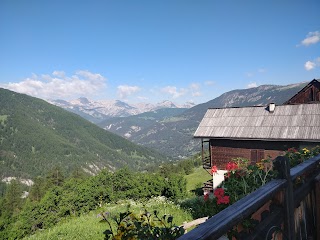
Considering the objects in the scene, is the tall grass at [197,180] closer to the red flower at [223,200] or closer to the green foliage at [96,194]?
the green foliage at [96,194]

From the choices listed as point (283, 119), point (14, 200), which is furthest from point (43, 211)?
point (14, 200)

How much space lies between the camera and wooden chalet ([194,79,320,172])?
19031mm

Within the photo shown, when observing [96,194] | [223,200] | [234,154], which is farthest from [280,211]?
[96,194]

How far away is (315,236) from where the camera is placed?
3.92m

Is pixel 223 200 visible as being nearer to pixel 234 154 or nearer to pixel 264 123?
pixel 264 123

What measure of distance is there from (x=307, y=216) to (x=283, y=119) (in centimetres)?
1834

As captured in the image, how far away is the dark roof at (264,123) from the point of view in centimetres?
1891

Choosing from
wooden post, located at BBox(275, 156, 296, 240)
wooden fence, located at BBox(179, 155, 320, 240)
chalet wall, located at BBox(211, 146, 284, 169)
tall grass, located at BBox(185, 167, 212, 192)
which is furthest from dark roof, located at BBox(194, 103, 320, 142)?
tall grass, located at BBox(185, 167, 212, 192)

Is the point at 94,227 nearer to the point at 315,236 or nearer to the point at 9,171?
the point at 315,236

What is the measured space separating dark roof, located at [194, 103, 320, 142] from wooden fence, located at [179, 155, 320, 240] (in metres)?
→ 16.0

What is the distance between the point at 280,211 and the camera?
2.71 m

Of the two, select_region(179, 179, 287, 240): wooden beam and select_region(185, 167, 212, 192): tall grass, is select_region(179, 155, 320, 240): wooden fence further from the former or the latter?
select_region(185, 167, 212, 192): tall grass

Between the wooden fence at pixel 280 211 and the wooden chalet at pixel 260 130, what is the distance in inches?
607

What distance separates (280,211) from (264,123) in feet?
64.9
